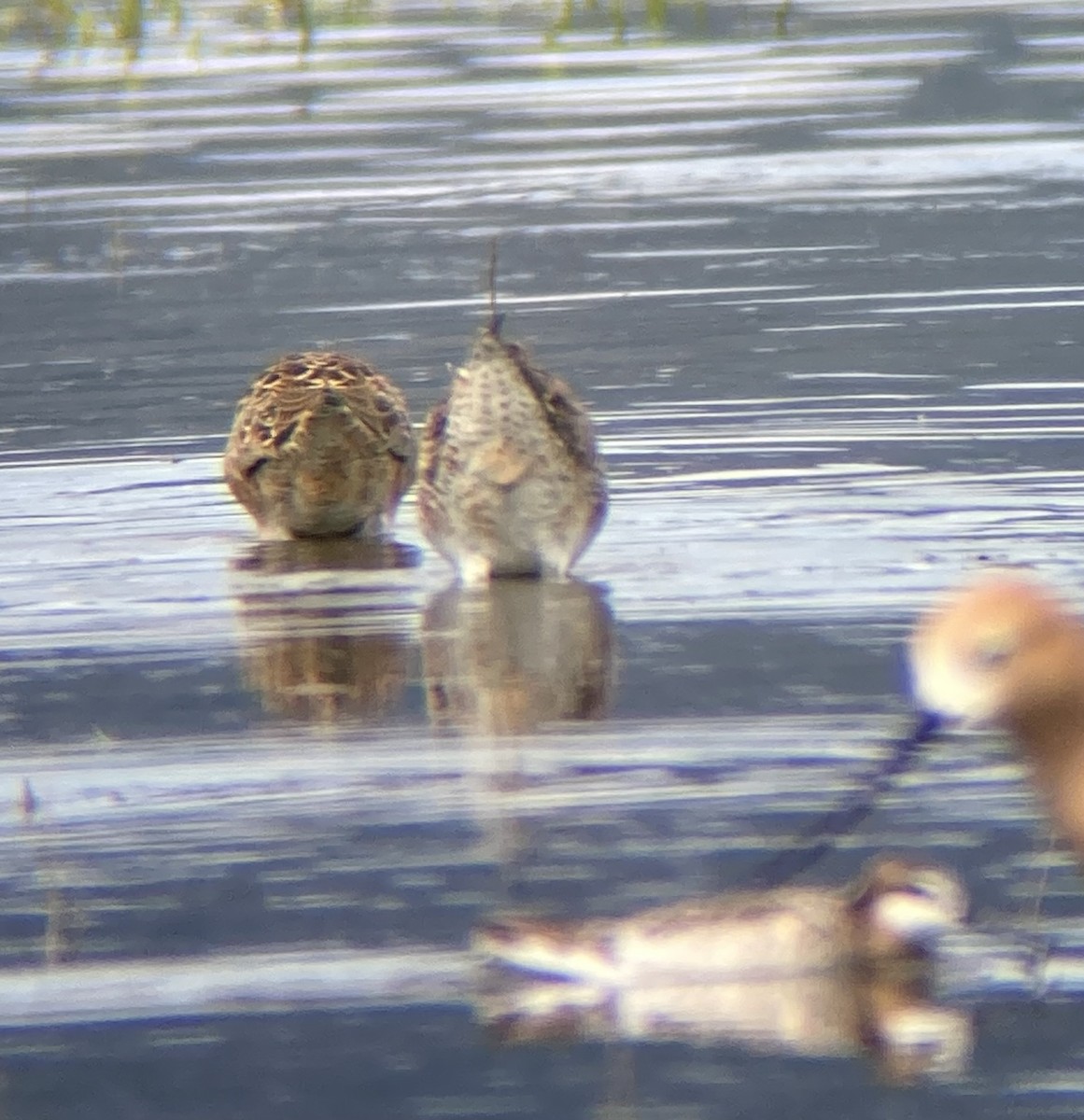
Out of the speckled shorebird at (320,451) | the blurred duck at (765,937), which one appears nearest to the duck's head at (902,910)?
the blurred duck at (765,937)

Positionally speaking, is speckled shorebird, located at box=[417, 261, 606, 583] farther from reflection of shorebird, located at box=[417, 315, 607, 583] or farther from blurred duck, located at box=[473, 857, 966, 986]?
blurred duck, located at box=[473, 857, 966, 986]

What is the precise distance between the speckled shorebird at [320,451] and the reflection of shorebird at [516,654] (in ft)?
3.22

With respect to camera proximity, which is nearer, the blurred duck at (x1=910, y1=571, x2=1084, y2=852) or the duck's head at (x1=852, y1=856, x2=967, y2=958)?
the blurred duck at (x1=910, y1=571, x2=1084, y2=852)

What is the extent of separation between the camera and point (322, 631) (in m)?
8.54

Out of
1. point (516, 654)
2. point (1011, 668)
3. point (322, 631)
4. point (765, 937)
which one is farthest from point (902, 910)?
point (322, 631)

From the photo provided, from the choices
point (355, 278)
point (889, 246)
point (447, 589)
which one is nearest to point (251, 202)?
point (355, 278)

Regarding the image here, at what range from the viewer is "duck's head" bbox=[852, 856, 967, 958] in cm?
555

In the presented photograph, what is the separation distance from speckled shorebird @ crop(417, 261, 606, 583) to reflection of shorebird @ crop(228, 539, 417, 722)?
→ 352mm

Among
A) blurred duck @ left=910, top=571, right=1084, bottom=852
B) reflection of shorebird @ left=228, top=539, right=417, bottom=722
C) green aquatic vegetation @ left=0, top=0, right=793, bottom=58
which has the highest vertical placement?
blurred duck @ left=910, top=571, right=1084, bottom=852

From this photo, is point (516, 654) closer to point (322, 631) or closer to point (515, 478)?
point (322, 631)

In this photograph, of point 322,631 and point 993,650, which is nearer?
point 993,650

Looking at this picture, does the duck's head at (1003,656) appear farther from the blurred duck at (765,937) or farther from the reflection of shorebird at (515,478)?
the reflection of shorebird at (515,478)

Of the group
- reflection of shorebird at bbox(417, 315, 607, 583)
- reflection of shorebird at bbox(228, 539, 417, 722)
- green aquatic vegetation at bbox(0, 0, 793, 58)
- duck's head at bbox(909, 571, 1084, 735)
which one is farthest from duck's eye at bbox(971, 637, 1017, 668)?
green aquatic vegetation at bbox(0, 0, 793, 58)

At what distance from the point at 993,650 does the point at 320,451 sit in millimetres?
5375
